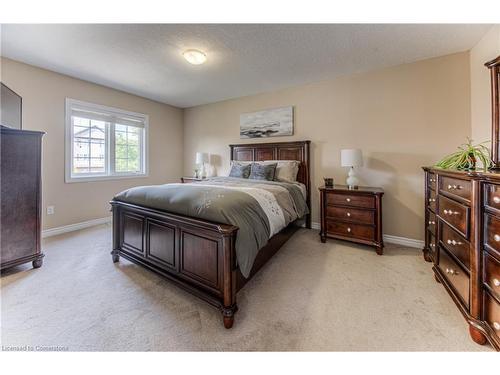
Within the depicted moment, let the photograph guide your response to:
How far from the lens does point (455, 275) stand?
155cm

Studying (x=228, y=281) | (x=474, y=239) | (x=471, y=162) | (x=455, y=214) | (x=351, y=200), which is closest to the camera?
(x=474, y=239)

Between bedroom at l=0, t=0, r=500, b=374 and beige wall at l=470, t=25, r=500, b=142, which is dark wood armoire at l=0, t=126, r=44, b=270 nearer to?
bedroom at l=0, t=0, r=500, b=374

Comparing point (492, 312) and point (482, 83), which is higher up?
point (482, 83)

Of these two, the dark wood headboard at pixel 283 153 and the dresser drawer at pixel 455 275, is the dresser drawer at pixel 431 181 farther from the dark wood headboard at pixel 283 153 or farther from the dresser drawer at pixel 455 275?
the dark wood headboard at pixel 283 153

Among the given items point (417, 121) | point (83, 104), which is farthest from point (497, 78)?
point (83, 104)

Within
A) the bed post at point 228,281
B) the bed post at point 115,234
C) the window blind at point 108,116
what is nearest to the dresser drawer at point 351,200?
the bed post at point 228,281

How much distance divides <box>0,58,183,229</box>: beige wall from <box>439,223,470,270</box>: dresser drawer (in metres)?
4.75

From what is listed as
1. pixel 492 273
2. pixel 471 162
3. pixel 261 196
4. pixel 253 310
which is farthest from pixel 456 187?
pixel 253 310

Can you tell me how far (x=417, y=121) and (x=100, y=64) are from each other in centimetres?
427

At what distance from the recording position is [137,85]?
3.58 metres

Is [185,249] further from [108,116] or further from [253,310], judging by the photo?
[108,116]

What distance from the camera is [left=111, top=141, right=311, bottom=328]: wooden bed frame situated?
143 cm

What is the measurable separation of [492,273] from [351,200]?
4.99 feet
